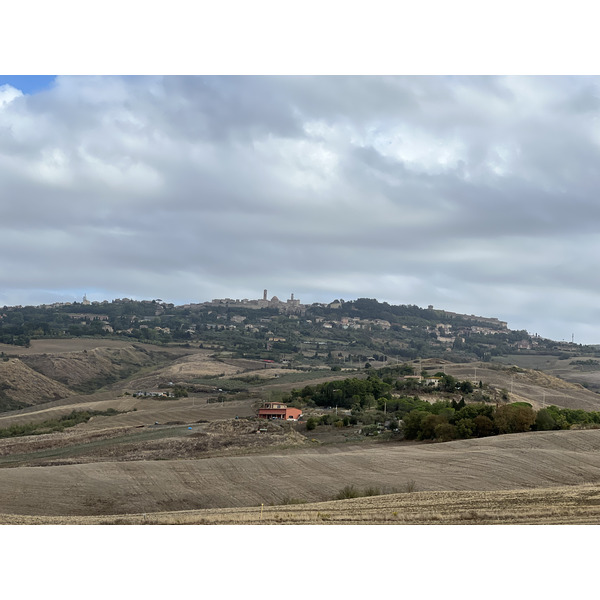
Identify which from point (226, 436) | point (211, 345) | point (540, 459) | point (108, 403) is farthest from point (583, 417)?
point (211, 345)

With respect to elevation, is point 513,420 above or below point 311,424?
above

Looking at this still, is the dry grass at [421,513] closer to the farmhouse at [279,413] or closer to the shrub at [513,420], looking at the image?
the shrub at [513,420]

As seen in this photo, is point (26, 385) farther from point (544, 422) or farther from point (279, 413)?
point (544, 422)

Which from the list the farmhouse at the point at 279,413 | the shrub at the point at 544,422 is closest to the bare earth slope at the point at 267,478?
the shrub at the point at 544,422

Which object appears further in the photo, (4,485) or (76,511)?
(4,485)

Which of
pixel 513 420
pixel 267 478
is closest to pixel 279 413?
pixel 513 420

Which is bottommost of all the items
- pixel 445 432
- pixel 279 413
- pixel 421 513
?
pixel 279 413

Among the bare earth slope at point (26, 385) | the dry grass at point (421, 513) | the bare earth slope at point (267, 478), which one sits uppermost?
the dry grass at point (421, 513)

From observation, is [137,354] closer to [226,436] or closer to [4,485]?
[226,436]
